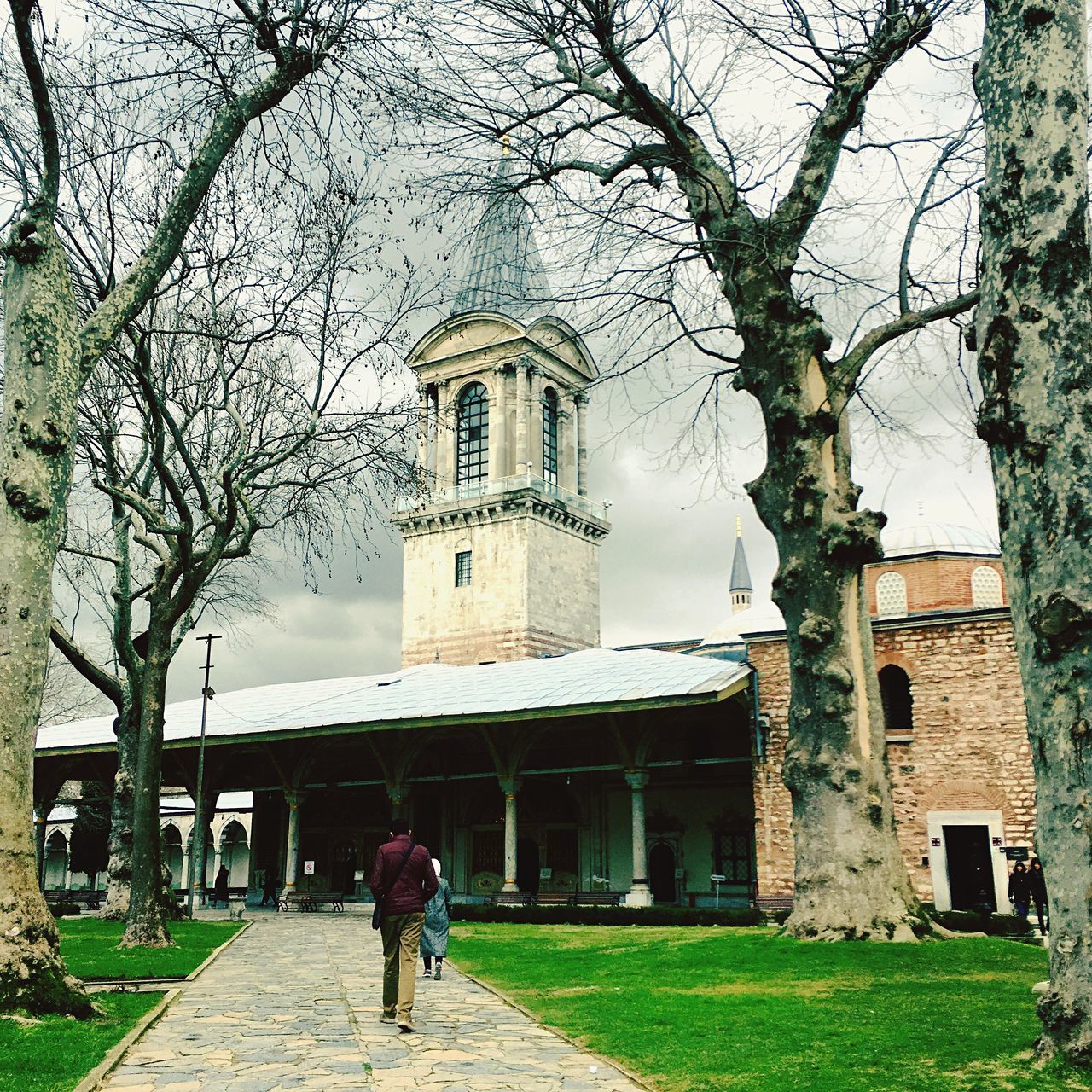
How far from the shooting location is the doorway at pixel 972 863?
18.2 metres

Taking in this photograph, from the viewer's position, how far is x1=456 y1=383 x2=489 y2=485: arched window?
141 ft

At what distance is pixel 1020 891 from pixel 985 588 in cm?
1051

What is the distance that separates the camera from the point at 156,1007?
7.46 meters

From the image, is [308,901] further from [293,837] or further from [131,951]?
[131,951]

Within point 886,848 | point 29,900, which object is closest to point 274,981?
point 29,900

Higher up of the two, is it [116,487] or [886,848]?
[116,487]

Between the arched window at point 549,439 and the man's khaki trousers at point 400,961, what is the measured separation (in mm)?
36168

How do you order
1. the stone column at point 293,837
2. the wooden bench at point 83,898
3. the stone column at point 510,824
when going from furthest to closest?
the stone column at point 293,837 < the wooden bench at point 83,898 < the stone column at point 510,824

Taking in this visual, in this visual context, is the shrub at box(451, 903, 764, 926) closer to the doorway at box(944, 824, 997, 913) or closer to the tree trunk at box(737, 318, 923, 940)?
the doorway at box(944, 824, 997, 913)

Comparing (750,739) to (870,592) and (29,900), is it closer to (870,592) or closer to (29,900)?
(870,592)

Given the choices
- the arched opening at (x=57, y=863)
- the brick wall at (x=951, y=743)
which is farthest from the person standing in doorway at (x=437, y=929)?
the arched opening at (x=57, y=863)

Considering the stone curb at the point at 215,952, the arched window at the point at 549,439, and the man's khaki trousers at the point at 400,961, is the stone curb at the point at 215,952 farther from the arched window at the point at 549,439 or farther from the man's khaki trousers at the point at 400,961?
the arched window at the point at 549,439

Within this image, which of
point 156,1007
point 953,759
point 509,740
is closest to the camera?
point 156,1007

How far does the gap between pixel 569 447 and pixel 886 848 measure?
35.1 metres
